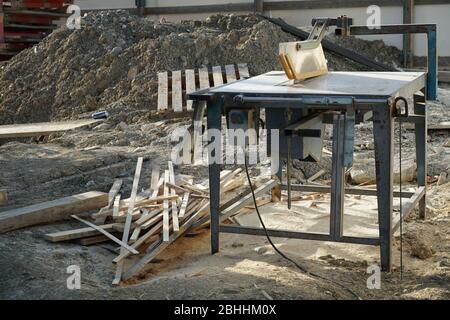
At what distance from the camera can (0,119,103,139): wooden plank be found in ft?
32.3

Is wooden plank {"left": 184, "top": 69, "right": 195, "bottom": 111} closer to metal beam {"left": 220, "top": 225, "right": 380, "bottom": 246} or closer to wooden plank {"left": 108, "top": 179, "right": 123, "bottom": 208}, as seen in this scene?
wooden plank {"left": 108, "top": 179, "right": 123, "bottom": 208}

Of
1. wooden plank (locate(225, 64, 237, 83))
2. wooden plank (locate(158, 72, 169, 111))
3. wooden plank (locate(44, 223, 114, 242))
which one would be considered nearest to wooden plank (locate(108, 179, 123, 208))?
wooden plank (locate(44, 223, 114, 242))

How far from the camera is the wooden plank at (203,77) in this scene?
421 inches

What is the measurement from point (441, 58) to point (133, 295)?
36.9ft

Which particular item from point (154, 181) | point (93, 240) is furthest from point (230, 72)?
point (93, 240)

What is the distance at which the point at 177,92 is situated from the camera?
1070cm

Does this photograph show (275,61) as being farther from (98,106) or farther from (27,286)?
(27,286)

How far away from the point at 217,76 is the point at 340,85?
6.22 meters

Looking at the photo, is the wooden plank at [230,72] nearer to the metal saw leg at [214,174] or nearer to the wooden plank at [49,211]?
the wooden plank at [49,211]

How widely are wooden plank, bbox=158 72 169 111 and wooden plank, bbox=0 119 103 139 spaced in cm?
103

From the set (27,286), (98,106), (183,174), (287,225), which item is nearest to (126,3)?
(98,106)

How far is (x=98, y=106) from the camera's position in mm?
11641

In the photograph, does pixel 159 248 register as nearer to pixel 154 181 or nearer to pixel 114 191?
pixel 114 191

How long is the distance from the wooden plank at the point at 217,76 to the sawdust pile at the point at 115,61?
467 mm
